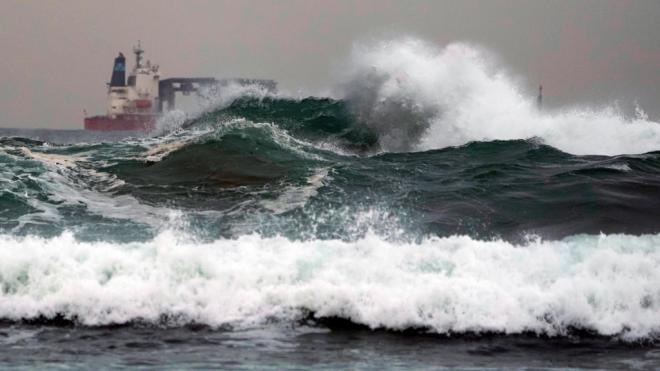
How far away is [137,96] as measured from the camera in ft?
355

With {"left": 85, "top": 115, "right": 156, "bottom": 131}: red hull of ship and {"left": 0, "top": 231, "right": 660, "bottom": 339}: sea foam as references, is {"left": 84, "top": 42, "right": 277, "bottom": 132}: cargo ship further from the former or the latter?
{"left": 0, "top": 231, "right": 660, "bottom": 339}: sea foam

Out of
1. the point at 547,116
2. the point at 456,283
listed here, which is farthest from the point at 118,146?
the point at 456,283

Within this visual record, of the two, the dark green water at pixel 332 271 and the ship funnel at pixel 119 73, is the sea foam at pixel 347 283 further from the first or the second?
the ship funnel at pixel 119 73

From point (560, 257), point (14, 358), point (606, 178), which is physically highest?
point (606, 178)

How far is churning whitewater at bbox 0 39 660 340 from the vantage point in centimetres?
766

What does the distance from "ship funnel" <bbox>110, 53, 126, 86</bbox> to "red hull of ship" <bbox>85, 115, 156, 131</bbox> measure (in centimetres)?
958

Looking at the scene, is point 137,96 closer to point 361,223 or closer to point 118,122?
point 118,122

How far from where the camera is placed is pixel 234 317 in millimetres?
7500

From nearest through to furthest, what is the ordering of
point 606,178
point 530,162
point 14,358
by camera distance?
point 14,358 < point 606,178 < point 530,162

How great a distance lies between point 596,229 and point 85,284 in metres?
6.63

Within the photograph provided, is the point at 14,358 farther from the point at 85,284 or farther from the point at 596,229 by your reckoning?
the point at 596,229

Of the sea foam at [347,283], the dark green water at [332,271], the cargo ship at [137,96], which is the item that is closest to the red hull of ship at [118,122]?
the cargo ship at [137,96]

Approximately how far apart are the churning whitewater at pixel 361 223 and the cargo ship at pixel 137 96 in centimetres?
7609

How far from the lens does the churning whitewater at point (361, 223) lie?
7.66 m
